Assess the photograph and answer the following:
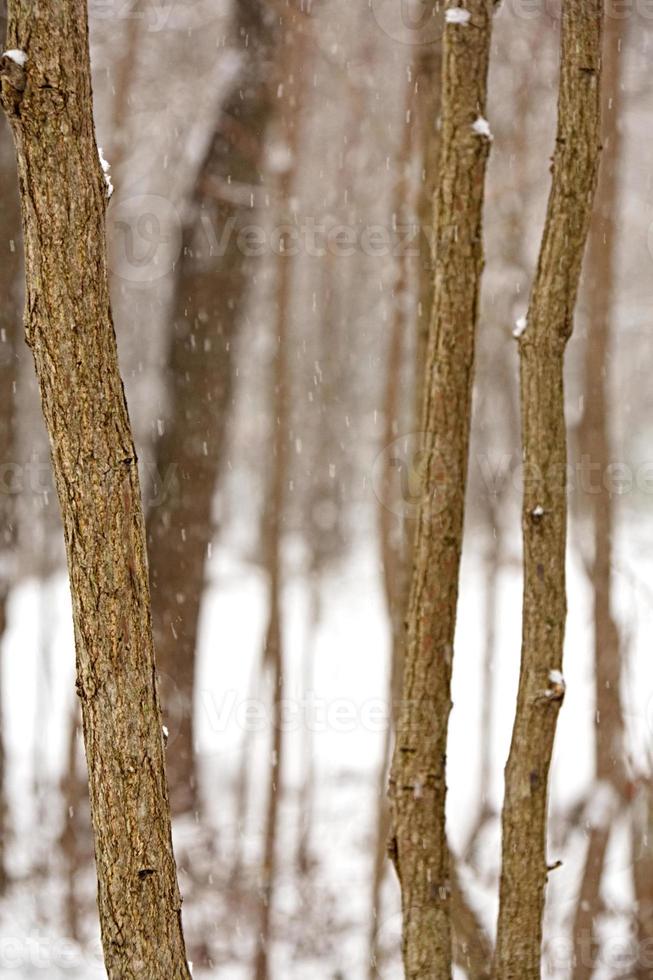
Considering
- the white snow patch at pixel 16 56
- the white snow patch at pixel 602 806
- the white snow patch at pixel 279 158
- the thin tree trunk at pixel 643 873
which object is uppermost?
the white snow patch at pixel 279 158

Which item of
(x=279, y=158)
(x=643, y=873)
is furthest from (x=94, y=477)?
(x=643, y=873)

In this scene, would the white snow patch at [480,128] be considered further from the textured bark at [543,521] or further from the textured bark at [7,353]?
the textured bark at [7,353]

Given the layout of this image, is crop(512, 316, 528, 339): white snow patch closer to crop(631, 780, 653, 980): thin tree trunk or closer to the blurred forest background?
the blurred forest background

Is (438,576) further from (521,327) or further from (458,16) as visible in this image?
(458,16)

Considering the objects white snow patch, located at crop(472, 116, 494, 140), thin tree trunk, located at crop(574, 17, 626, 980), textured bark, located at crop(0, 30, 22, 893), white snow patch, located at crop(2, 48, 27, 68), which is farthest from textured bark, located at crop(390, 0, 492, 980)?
textured bark, located at crop(0, 30, 22, 893)

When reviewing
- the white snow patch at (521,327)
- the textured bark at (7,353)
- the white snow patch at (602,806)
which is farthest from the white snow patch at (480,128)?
the white snow patch at (602,806)

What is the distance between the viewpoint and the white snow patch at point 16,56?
3.42ft

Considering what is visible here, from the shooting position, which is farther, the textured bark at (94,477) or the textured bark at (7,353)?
the textured bark at (7,353)

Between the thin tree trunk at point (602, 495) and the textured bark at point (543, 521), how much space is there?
1.58 m

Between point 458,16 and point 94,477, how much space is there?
1.30 m

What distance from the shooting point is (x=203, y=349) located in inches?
136

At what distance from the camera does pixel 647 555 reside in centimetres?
402

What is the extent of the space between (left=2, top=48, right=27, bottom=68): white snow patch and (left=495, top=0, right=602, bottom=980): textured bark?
110cm

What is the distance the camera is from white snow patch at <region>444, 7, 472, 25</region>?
1.82 meters
